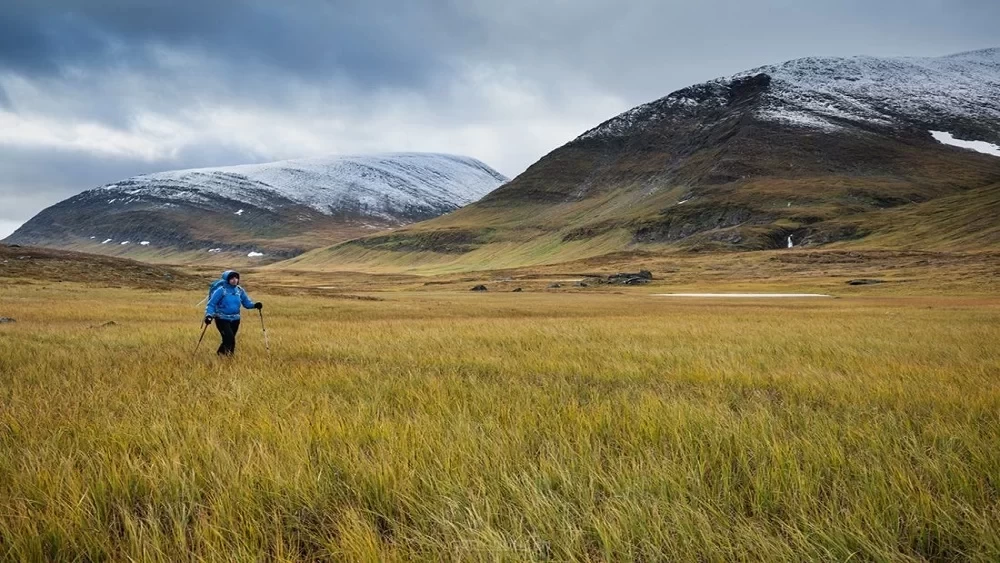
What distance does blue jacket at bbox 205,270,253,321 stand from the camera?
34.9ft

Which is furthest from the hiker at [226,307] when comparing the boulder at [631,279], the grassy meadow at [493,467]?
the boulder at [631,279]

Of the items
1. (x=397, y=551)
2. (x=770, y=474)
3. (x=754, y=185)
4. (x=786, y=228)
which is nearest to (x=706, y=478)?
(x=770, y=474)

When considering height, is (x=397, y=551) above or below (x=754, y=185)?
below

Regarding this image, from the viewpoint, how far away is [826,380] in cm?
757

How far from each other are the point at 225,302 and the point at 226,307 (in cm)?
11

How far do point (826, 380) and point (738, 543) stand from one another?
6.21 m

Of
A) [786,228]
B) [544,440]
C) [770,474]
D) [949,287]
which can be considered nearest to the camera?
[770,474]

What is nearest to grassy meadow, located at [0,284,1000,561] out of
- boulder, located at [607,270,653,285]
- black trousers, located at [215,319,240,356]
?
black trousers, located at [215,319,240,356]

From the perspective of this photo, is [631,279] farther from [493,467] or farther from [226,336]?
[493,467]

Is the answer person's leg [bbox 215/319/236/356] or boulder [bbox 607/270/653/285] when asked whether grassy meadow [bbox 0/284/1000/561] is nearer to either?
person's leg [bbox 215/319/236/356]

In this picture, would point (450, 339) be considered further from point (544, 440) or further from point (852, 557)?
point (852, 557)

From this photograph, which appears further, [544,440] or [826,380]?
[826,380]

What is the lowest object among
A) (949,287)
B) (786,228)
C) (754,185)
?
(949,287)

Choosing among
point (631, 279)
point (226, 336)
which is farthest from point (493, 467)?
point (631, 279)
